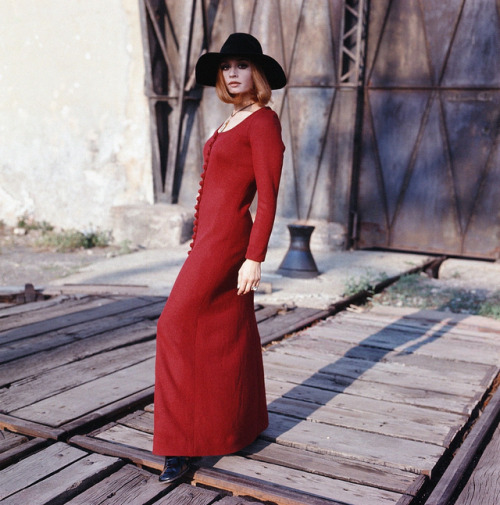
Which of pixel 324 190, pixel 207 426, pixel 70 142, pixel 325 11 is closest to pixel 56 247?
pixel 70 142

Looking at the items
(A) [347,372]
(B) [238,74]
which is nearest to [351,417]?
(A) [347,372]

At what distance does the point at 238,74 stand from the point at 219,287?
0.84 m

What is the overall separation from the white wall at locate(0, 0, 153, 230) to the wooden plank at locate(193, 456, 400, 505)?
6243 millimetres

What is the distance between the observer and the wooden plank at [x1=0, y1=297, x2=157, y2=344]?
4.39 m

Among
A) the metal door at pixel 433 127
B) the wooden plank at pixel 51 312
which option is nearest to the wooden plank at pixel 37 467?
the wooden plank at pixel 51 312

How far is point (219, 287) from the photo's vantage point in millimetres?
2559

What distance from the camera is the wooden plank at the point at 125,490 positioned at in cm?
237

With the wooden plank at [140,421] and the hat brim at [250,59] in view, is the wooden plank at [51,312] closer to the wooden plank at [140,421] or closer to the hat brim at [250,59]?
the wooden plank at [140,421]

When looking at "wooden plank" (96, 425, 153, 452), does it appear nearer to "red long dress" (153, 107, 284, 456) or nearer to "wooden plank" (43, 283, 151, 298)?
Answer: "red long dress" (153, 107, 284, 456)

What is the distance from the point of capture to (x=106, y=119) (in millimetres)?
8492

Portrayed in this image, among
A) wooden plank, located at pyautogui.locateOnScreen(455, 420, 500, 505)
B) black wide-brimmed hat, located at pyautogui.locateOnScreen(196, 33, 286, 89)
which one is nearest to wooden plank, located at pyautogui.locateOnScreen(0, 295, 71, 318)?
black wide-brimmed hat, located at pyautogui.locateOnScreen(196, 33, 286, 89)

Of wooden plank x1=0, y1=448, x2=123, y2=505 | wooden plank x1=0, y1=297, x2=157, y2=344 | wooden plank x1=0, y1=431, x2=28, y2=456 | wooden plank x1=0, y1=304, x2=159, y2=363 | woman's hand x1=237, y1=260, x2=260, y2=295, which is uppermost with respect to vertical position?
woman's hand x1=237, y1=260, x2=260, y2=295

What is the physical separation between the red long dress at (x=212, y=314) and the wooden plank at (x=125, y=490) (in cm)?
12

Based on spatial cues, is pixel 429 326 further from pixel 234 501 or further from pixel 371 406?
pixel 234 501
